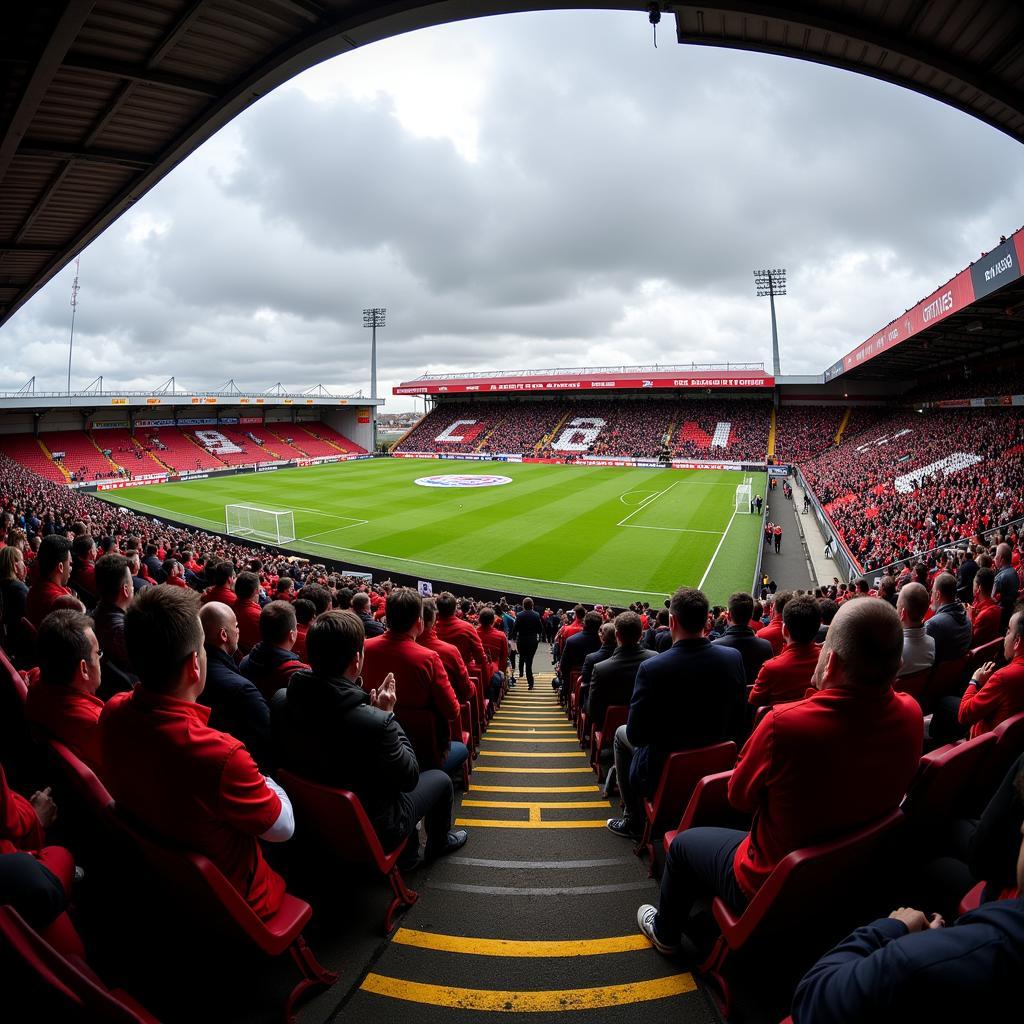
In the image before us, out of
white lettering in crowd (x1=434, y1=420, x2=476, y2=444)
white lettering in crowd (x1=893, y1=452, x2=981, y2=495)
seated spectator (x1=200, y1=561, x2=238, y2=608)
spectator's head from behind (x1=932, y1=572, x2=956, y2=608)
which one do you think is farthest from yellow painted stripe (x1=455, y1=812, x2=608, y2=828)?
white lettering in crowd (x1=434, y1=420, x2=476, y2=444)

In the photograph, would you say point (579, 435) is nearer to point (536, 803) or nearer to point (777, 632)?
point (777, 632)

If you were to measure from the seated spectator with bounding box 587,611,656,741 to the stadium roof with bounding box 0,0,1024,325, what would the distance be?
5.04m

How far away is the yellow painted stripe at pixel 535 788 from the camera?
497 cm

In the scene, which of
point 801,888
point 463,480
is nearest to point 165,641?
point 801,888

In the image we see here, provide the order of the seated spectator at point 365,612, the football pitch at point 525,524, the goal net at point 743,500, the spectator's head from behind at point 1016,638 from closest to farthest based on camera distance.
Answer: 1. the spectator's head from behind at point 1016,638
2. the seated spectator at point 365,612
3. the football pitch at point 525,524
4. the goal net at point 743,500

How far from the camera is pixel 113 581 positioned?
471cm

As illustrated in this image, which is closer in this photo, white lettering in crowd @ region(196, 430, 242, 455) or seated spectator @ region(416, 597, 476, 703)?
seated spectator @ region(416, 597, 476, 703)

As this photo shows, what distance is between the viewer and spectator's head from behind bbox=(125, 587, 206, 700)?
216cm

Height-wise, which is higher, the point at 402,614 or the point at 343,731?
the point at 402,614

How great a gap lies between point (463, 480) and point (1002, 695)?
4084 centimetres

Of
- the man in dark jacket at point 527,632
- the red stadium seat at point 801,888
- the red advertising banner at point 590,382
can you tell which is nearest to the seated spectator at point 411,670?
the red stadium seat at point 801,888

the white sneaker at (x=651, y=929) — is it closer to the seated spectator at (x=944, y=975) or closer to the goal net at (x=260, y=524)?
the seated spectator at (x=944, y=975)

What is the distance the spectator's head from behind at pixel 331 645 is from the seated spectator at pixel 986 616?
636 centimetres

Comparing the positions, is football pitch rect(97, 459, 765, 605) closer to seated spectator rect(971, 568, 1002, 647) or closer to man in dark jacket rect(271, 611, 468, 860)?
seated spectator rect(971, 568, 1002, 647)
